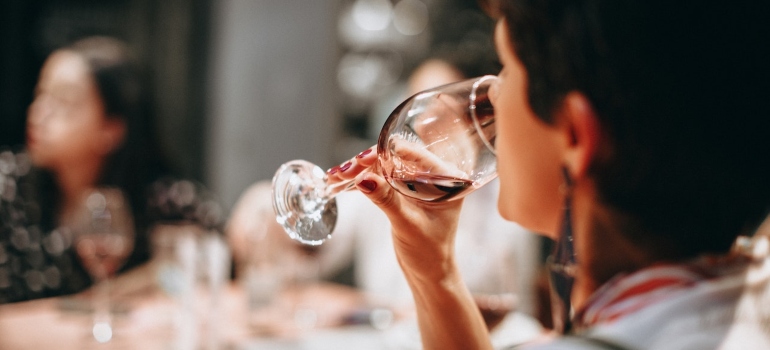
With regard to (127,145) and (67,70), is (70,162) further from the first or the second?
(67,70)

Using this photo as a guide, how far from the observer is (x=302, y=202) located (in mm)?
722

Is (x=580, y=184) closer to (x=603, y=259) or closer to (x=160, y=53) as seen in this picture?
(x=603, y=259)

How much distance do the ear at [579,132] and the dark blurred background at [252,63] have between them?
9.56 feet

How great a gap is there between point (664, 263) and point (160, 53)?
3.64 meters

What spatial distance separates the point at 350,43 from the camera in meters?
3.76

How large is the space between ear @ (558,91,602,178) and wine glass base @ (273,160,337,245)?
11.7 inches

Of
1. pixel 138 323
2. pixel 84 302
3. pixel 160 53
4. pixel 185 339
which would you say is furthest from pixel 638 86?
pixel 160 53

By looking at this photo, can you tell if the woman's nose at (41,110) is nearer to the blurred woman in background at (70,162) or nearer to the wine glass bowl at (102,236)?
the blurred woman in background at (70,162)

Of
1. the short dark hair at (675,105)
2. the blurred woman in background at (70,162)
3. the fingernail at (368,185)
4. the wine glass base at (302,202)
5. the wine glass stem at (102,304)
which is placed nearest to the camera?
the short dark hair at (675,105)

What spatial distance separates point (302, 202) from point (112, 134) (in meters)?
1.89

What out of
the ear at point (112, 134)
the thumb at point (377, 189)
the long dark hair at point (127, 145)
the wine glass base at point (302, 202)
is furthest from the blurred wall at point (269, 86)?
the thumb at point (377, 189)

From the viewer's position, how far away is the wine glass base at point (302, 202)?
0.71m

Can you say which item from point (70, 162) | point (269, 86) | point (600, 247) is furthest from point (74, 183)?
point (600, 247)

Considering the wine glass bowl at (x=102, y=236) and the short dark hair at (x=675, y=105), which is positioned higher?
the short dark hair at (x=675, y=105)
